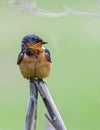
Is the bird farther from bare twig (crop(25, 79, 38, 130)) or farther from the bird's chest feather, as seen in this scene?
bare twig (crop(25, 79, 38, 130))

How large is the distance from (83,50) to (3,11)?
257 cm

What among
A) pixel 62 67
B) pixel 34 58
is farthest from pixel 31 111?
pixel 62 67

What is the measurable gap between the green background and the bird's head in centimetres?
303

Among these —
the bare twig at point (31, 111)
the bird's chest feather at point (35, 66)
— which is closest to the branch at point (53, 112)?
the bare twig at point (31, 111)

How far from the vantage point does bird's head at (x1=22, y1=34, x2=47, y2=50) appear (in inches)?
117

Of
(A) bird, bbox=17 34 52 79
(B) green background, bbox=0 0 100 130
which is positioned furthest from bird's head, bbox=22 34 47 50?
(B) green background, bbox=0 0 100 130

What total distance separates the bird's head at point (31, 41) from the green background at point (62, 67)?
9.94 feet

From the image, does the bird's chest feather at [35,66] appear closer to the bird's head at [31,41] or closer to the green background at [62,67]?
the bird's head at [31,41]

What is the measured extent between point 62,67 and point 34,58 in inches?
249

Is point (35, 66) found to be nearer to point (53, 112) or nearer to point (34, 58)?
point (34, 58)

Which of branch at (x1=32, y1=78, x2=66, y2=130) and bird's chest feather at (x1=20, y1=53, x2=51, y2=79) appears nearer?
branch at (x1=32, y1=78, x2=66, y2=130)

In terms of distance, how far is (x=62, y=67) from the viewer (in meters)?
9.40

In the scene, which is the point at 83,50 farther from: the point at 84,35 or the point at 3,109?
the point at 3,109

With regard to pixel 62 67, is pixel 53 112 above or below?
below
